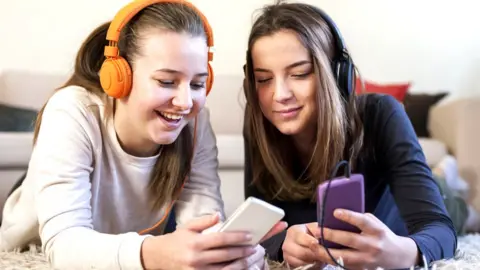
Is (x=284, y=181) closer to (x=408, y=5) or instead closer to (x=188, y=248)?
(x=188, y=248)

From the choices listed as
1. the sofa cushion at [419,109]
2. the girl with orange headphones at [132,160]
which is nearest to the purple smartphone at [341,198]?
the girl with orange headphones at [132,160]

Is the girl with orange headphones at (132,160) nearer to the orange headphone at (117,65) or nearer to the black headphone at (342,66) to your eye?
the orange headphone at (117,65)

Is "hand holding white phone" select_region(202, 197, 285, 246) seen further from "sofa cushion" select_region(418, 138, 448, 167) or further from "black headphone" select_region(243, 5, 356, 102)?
"sofa cushion" select_region(418, 138, 448, 167)

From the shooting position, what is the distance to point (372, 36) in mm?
2885

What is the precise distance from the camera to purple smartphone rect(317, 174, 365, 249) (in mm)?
759

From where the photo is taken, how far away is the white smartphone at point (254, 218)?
686mm

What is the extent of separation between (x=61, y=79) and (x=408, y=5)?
1848 millimetres

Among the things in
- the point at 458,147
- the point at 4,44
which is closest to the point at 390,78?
the point at 458,147

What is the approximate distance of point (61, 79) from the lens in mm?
2361

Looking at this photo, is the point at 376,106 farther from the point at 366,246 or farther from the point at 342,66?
the point at 366,246

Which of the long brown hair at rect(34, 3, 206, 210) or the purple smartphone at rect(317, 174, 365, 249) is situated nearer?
the purple smartphone at rect(317, 174, 365, 249)

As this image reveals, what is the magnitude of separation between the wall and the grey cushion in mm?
655

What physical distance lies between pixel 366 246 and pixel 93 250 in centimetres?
41

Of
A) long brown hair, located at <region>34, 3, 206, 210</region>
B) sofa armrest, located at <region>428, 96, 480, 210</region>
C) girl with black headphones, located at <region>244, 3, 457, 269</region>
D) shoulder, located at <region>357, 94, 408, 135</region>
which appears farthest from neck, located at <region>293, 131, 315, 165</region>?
sofa armrest, located at <region>428, 96, 480, 210</region>
